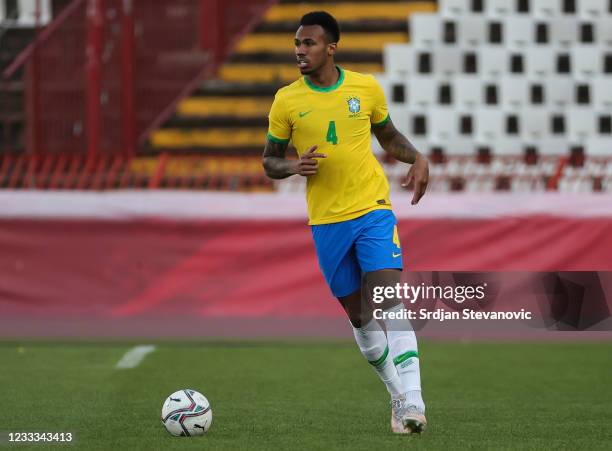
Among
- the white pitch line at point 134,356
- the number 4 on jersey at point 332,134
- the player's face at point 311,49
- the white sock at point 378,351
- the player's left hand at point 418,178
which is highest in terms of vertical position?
the player's face at point 311,49

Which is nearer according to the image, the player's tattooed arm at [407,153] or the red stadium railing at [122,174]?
the player's tattooed arm at [407,153]

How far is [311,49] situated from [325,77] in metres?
0.17

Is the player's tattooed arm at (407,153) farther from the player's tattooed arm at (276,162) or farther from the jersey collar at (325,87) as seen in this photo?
the player's tattooed arm at (276,162)

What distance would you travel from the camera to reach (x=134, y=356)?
401 inches

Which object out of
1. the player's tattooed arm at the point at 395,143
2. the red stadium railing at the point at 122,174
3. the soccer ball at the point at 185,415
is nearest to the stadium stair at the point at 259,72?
the red stadium railing at the point at 122,174

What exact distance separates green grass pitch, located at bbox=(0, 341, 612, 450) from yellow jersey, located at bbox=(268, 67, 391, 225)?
44.3 inches

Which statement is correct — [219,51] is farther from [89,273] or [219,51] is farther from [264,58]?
[89,273]

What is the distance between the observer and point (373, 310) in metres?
6.39

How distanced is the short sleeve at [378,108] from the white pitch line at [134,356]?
12.2ft

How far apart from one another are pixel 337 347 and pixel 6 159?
4.84 m

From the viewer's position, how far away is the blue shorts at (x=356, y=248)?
20.3ft

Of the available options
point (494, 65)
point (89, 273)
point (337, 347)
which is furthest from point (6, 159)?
point (494, 65)

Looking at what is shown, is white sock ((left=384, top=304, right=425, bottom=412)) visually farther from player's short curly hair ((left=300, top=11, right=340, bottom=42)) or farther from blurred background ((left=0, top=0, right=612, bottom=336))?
blurred background ((left=0, top=0, right=612, bottom=336))

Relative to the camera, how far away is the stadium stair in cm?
1703
